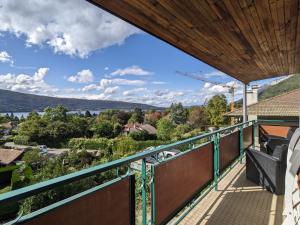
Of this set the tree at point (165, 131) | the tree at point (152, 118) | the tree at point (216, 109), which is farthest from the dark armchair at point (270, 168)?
the tree at point (152, 118)

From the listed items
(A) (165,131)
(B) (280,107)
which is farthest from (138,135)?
(B) (280,107)

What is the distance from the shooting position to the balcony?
121cm

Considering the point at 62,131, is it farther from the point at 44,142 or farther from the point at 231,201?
the point at 231,201

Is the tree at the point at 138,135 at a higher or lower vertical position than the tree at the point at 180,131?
lower

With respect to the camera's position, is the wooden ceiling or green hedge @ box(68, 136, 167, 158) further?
green hedge @ box(68, 136, 167, 158)

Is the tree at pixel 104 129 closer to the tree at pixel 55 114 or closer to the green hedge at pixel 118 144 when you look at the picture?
the green hedge at pixel 118 144

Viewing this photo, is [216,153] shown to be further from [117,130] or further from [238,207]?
[117,130]

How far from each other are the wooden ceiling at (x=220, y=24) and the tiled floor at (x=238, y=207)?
216 cm

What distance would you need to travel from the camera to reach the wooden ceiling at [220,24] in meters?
2.22

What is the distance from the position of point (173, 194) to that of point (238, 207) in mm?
1381

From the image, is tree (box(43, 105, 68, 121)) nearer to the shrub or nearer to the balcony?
the shrub

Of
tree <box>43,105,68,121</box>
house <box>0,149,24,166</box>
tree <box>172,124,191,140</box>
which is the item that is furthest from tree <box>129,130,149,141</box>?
tree <box>43,105,68,121</box>

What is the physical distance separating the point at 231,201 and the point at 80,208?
2758 millimetres

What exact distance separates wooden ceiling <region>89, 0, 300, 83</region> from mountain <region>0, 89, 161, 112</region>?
205ft
